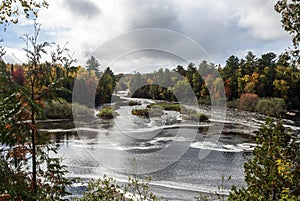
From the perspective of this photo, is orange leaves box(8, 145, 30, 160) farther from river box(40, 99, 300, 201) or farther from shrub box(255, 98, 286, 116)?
shrub box(255, 98, 286, 116)

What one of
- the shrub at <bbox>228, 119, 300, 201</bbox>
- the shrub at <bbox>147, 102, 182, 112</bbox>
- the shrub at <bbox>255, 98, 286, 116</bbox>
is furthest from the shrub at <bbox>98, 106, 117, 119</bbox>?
the shrub at <bbox>228, 119, 300, 201</bbox>

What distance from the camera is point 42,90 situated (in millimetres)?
3887

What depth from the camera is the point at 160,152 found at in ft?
37.7

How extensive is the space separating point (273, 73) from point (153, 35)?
25.0m

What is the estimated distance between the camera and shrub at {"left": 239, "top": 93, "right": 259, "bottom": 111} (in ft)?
88.7

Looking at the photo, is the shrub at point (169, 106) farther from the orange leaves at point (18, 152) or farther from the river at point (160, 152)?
the orange leaves at point (18, 152)

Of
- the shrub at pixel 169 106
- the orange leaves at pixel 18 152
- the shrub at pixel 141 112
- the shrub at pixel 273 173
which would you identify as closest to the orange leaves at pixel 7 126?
the orange leaves at pixel 18 152

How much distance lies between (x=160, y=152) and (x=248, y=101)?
18097 mm

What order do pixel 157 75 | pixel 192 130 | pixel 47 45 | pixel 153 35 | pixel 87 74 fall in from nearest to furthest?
pixel 47 45 → pixel 153 35 → pixel 157 75 → pixel 192 130 → pixel 87 74

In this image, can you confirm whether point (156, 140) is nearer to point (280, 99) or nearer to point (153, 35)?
point (153, 35)

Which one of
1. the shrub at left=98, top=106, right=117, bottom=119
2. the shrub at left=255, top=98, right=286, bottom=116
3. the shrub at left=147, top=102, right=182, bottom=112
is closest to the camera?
the shrub at left=147, top=102, right=182, bottom=112

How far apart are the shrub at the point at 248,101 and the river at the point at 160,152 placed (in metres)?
8.79

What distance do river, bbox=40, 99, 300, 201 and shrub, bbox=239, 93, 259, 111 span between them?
8.79 meters

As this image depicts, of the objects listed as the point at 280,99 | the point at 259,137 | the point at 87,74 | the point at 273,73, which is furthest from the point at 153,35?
the point at 273,73
